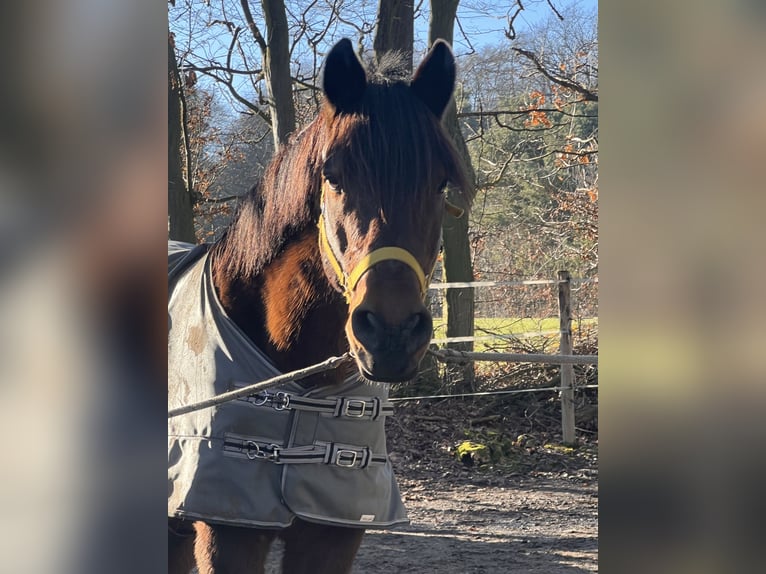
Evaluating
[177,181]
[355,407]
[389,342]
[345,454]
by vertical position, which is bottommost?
[345,454]

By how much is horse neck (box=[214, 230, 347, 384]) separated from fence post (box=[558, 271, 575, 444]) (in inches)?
126

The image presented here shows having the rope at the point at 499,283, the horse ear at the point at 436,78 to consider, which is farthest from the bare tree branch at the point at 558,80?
the horse ear at the point at 436,78

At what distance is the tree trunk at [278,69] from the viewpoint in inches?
136

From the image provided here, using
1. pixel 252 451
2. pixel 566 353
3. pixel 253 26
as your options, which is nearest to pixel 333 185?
pixel 252 451

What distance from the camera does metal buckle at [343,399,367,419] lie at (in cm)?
154

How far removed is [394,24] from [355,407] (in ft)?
8.40

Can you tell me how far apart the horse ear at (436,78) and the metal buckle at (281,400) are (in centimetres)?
67

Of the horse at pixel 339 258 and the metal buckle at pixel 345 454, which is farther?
the metal buckle at pixel 345 454

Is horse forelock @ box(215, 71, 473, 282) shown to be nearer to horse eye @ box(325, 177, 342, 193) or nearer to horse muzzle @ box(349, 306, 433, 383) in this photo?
horse eye @ box(325, 177, 342, 193)

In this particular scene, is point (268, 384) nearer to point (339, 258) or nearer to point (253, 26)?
point (339, 258)

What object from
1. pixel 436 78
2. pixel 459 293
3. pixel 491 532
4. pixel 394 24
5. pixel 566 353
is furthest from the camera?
pixel 459 293

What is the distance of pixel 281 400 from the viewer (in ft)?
4.92

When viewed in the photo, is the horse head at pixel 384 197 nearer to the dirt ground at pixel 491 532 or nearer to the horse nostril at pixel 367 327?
the horse nostril at pixel 367 327

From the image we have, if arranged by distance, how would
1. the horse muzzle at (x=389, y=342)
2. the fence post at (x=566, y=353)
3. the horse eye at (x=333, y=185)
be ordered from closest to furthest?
1. the horse muzzle at (x=389, y=342)
2. the horse eye at (x=333, y=185)
3. the fence post at (x=566, y=353)
